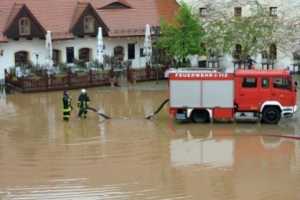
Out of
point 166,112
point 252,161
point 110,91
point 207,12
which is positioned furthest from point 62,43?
point 252,161

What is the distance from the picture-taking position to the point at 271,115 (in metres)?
27.1

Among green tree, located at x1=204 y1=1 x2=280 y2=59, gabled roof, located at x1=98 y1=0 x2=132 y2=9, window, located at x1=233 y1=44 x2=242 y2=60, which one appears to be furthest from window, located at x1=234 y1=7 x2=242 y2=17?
gabled roof, located at x1=98 y1=0 x2=132 y2=9

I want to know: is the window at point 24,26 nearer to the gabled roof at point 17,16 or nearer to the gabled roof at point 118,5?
the gabled roof at point 17,16

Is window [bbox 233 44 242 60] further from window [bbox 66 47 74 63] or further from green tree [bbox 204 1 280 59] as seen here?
window [bbox 66 47 74 63]

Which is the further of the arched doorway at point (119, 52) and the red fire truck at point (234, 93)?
the arched doorway at point (119, 52)

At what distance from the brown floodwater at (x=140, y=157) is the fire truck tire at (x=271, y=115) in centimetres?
33

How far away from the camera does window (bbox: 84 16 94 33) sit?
42.7 meters

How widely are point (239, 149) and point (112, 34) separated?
21.9 m

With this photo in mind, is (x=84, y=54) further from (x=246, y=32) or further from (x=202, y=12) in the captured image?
(x=246, y=32)

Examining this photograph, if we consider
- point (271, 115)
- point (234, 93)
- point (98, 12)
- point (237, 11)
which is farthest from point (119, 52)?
point (271, 115)

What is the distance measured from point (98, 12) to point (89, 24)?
1.44m

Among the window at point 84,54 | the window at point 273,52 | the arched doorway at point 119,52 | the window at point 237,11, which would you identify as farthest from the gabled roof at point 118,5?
the window at point 273,52

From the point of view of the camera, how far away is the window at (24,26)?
40688 millimetres

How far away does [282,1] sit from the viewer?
44406 mm
